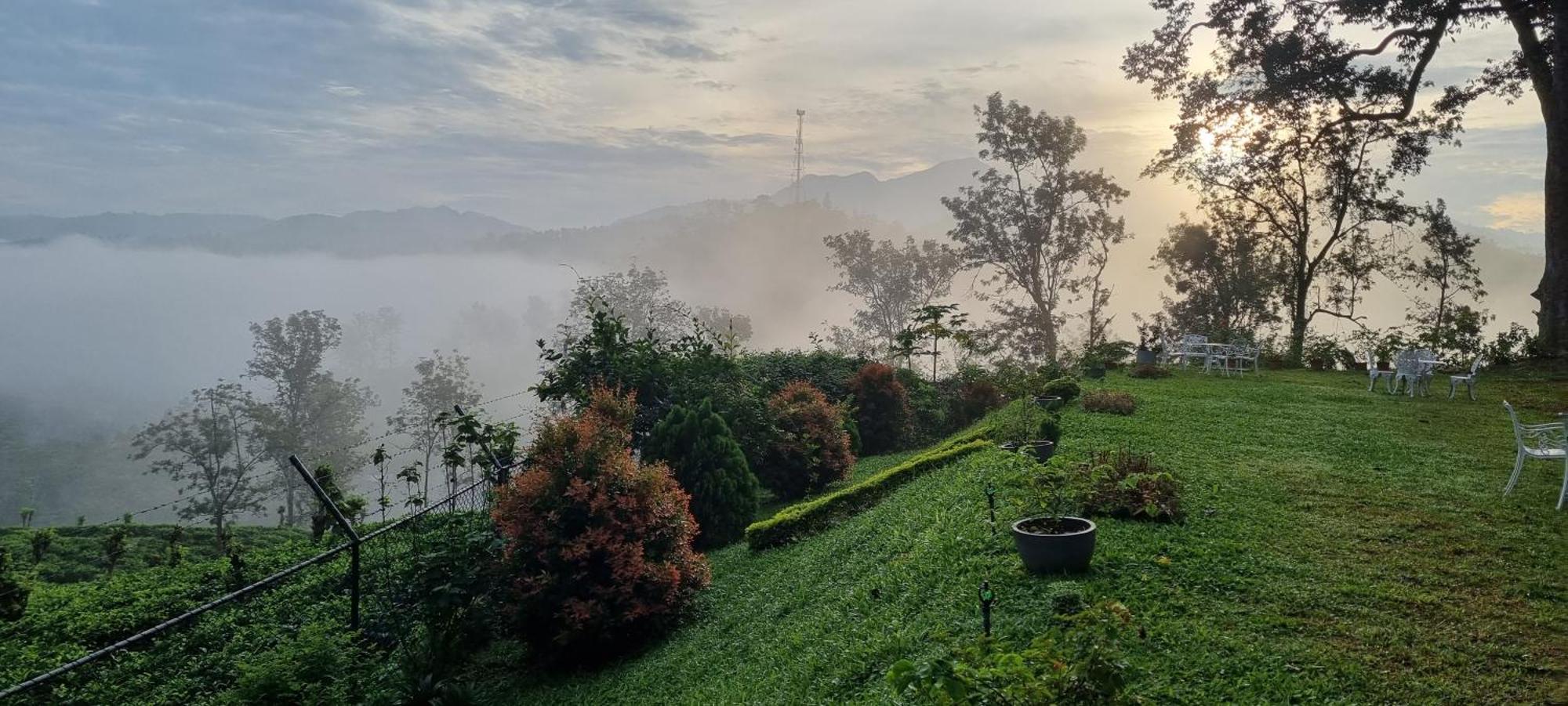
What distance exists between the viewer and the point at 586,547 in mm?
7102

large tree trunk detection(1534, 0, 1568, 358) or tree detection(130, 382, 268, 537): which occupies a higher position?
large tree trunk detection(1534, 0, 1568, 358)

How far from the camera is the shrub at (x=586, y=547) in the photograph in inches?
278

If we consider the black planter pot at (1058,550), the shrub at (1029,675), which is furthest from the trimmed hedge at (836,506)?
the shrub at (1029,675)

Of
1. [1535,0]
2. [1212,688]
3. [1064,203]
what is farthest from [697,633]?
[1064,203]

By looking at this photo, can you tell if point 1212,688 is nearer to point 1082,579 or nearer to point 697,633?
point 1082,579

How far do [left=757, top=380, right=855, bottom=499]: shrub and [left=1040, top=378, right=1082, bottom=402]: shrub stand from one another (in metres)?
3.91

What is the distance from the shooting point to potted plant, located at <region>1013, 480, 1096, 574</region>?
514cm

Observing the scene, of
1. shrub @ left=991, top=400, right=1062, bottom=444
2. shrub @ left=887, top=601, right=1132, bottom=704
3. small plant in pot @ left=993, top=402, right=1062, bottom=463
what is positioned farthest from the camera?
shrub @ left=991, top=400, right=1062, bottom=444

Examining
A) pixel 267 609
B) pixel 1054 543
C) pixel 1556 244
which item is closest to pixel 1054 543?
pixel 1054 543

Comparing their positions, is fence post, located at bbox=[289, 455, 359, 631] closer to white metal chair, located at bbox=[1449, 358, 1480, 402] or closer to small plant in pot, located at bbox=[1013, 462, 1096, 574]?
small plant in pot, located at bbox=[1013, 462, 1096, 574]

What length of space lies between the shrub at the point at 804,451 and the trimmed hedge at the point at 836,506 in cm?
207

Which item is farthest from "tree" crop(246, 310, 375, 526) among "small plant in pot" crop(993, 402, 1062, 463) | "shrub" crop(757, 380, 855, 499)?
"small plant in pot" crop(993, 402, 1062, 463)

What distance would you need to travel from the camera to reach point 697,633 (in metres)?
7.20

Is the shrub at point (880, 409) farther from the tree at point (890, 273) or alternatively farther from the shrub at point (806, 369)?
the tree at point (890, 273)
